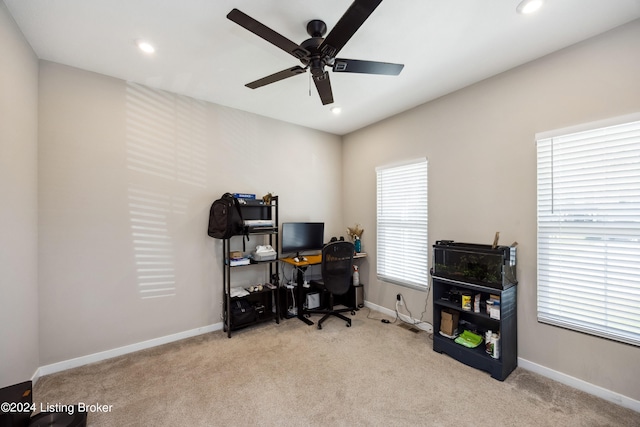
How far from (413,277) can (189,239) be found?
2873mm

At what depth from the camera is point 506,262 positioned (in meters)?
2.27

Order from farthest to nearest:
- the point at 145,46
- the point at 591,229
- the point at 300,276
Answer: the point at 300,276 < the point at 145,46 < the point at 591,229

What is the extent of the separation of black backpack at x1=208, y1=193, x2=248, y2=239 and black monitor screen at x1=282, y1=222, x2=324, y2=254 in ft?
2.53

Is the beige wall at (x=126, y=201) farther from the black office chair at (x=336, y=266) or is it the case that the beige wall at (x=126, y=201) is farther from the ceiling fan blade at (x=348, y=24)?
the ceiling fan blade at (x=348, y=24)

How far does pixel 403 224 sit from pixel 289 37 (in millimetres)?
2565

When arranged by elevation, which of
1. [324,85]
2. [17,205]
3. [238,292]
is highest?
[324,85]

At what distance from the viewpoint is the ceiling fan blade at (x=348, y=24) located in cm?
132

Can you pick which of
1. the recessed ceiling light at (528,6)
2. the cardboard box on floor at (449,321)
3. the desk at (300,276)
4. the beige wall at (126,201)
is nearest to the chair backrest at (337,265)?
the desk at (300,276)

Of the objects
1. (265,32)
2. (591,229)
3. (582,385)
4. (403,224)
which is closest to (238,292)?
(403,224)

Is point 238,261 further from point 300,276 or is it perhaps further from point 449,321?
point 449,321

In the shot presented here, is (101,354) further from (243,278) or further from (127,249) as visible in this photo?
(243,278)

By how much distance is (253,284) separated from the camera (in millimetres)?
3514

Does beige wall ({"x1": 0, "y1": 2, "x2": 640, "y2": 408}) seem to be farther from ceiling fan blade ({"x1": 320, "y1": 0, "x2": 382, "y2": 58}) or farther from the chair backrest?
ceiling fan blade ({"x1": 320, "y1": 0, "x2": 382, "y2": 58})

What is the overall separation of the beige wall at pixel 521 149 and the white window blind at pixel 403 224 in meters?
0.15
